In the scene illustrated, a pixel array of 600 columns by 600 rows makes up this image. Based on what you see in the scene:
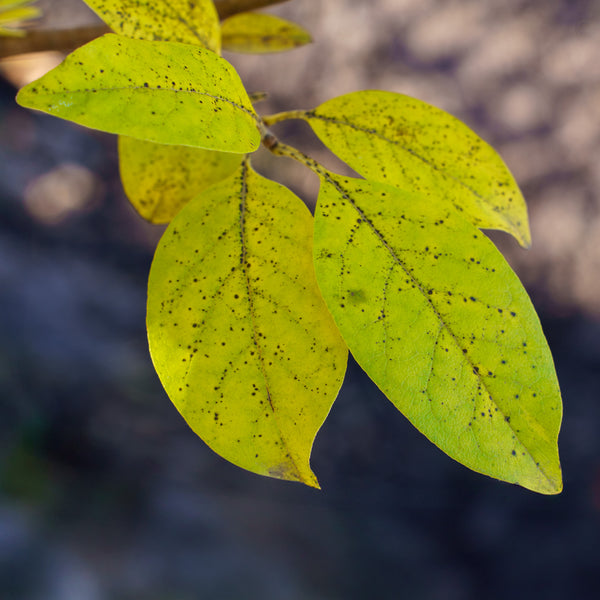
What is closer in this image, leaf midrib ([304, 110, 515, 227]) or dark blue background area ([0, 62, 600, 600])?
leaf midrib ([304, 110, 515, 227])

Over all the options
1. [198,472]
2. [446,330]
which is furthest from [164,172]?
[198,472]

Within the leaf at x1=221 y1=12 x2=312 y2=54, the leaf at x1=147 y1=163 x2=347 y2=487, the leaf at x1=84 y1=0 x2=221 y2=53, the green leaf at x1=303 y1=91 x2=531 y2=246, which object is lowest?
the leaf at x1=147 y1=163 x2=347 y2=487

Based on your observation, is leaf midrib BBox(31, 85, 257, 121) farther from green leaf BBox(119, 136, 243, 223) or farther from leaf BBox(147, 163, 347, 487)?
green leaf BBox(119, 136, 243, 223)

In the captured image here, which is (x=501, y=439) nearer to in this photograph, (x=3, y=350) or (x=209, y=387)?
(x=209, y=387)

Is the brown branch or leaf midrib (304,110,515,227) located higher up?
the brown branch

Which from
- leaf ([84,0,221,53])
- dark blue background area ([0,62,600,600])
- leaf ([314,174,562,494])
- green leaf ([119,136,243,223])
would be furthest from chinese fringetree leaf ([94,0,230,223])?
dark blue background area ([0,62,600,600])

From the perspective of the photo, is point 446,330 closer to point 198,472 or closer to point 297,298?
point 297,298

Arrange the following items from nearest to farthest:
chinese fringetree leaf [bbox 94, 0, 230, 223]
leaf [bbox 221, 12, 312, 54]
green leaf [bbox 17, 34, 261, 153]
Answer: green leaf [bbox 17, 34, 261, 153] → chinese fringetree leaf [bbox 94, 0, 230, 223] → leaf [bbox 221, 12, 312, 54]
